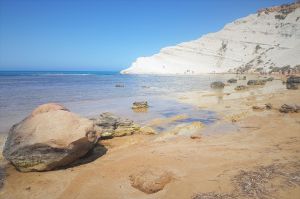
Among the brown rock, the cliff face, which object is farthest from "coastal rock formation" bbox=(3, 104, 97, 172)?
the cliff face

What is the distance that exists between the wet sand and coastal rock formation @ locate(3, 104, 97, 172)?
0.92ft

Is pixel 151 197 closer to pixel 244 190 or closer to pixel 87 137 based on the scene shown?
pixel 244 190

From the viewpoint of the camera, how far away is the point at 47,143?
254 inches

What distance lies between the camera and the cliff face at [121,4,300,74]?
83312 millimetres

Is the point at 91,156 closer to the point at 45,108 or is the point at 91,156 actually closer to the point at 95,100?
the point at 45,108

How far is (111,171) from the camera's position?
6.41 m

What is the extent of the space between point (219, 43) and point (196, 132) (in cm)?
9216

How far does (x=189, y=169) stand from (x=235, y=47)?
306 feet

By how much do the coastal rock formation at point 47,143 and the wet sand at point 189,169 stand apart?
279mm

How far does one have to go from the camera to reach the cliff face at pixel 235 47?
83.3m

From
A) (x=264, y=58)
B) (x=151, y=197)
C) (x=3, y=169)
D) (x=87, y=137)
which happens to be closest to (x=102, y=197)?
(x=151, y=197)

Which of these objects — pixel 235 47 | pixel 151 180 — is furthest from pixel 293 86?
pixel 235 47

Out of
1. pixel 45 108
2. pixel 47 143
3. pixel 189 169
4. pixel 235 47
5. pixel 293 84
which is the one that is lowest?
pixel 189 169

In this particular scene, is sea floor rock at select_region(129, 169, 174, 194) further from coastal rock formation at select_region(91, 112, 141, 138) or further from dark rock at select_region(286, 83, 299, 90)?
dark rock at select_region(286, 83, 299, 90)
